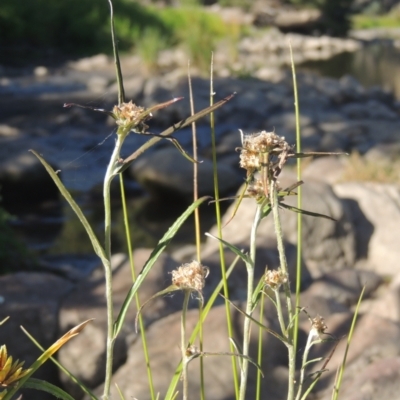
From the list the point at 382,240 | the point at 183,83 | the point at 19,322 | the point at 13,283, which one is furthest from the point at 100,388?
the point at 183,83

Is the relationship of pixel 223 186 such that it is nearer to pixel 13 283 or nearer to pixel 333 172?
pixel 333 172

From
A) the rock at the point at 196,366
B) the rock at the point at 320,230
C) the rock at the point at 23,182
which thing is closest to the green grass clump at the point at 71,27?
the rock at the point at 23,182

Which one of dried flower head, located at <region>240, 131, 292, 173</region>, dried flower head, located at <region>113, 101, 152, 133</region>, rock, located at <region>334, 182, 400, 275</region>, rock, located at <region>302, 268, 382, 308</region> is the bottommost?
rock, located at <region>334, 182, 400, 275</region>

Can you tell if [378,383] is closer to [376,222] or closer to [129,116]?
[129,116]

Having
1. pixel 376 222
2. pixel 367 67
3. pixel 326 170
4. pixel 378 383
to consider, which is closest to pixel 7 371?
pixel 378 383

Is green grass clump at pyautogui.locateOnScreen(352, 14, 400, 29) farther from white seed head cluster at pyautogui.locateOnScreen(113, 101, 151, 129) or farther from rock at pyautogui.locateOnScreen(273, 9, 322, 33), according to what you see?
white seed head cluster at pyautogui.locateOnScreen(113, 101, 151, 129)

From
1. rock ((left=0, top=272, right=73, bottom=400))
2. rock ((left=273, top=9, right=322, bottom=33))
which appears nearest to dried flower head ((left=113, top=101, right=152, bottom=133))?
rock ((left=0, top=272, right=73, bottom=400))
